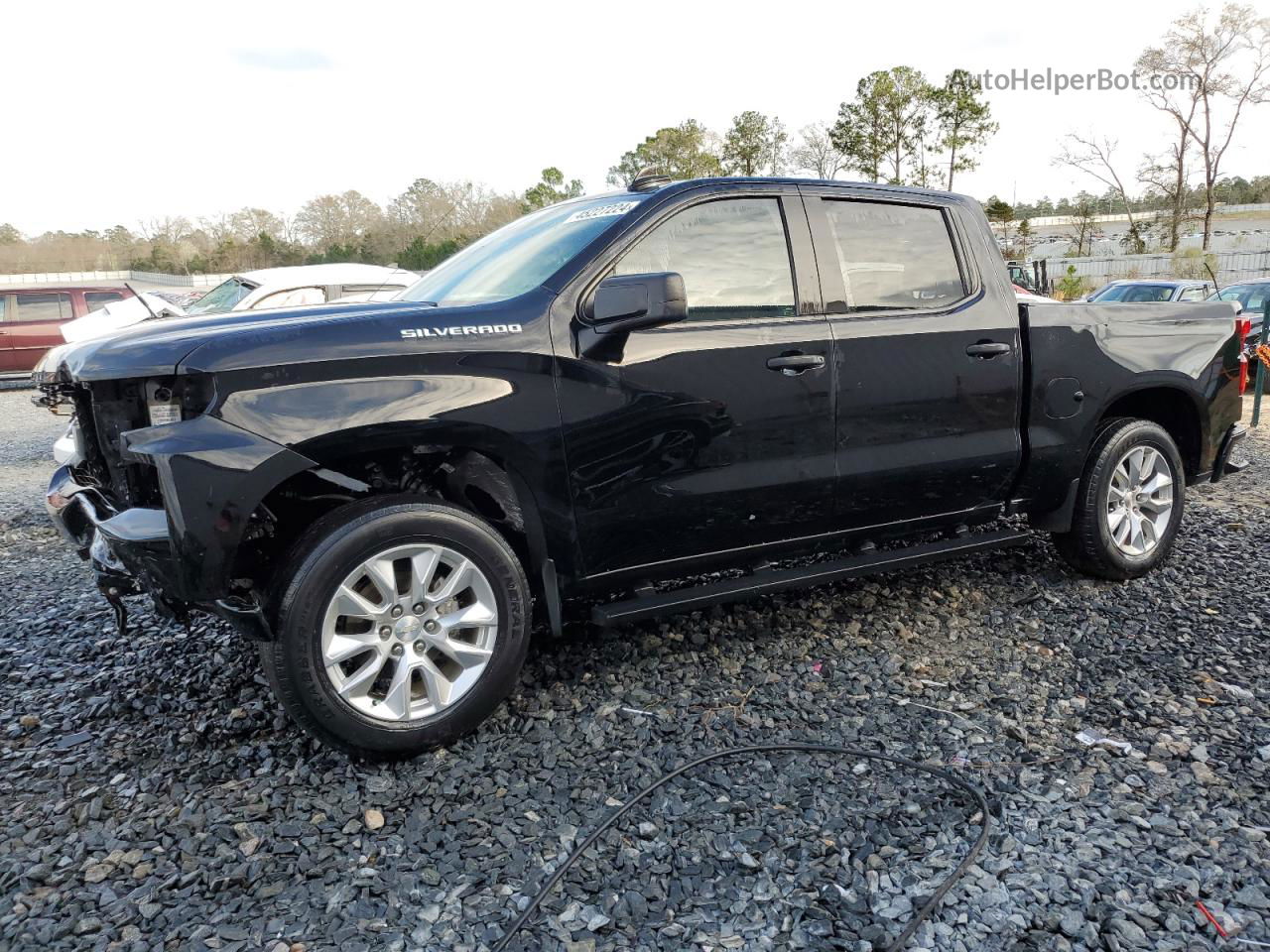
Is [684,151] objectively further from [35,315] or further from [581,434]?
[581,434]

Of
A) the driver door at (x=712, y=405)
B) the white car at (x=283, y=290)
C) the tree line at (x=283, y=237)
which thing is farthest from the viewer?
the tree line at (x=283, y=237)

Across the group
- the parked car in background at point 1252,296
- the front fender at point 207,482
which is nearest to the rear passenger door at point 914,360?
the front fender at point 207,482

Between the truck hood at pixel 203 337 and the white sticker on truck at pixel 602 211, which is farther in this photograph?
the white sticker on truck at pixel 602 211

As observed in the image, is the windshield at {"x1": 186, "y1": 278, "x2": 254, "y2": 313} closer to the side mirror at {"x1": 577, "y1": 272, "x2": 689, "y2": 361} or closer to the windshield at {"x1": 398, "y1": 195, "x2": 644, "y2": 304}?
the windshield at {"x1": 398, "y1": 195, "x2": 644, "y2": 304}

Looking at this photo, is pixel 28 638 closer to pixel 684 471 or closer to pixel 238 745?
pixel 238 745

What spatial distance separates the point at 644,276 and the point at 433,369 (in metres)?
0.74

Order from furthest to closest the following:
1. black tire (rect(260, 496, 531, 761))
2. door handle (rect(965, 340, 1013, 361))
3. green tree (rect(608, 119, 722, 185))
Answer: green tree (rect(608, 119, 722, 185)) < door handle (rect(965, 340, 1013, 361)) < black tire (rect(260, 496, 531, 761))

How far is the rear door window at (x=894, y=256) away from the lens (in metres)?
3.68

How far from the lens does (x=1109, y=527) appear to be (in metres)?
4.33

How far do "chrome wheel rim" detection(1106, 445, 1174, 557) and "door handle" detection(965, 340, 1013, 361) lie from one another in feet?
3.16

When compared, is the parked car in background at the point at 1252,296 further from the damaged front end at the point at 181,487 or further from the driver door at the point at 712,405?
the damaged front end at the point at 181,487

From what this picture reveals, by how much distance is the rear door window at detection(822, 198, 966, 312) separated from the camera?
12.1 feet

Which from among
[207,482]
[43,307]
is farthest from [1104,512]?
[43,307]

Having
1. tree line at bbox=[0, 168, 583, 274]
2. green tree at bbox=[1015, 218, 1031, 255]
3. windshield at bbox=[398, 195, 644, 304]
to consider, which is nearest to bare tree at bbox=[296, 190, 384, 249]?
tree line at bbox=[0, 168, 583, 274]
